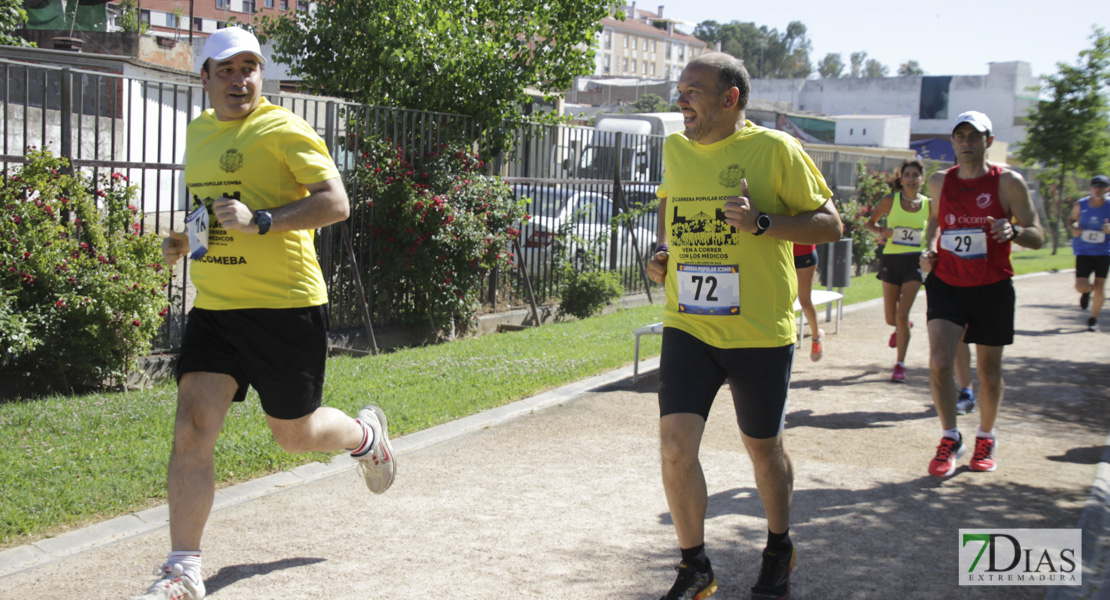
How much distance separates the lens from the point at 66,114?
7.24 m

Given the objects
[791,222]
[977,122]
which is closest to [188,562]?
[791,222]

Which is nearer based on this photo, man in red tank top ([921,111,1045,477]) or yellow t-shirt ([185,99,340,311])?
yellow t-shirt ([185,99,340,311])

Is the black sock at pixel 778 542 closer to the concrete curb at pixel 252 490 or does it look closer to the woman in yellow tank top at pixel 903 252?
the concrete curb at pixel 252 490

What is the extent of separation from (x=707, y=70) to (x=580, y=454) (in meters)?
2.99

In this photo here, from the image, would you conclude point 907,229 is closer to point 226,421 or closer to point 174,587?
point 226,421

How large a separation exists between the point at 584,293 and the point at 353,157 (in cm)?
405

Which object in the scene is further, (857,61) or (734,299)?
(857,61)

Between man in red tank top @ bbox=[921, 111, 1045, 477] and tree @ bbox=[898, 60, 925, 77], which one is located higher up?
tree @ bbox=[898, 60, 925, 77]

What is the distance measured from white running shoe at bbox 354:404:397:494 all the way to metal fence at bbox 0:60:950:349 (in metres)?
3.94

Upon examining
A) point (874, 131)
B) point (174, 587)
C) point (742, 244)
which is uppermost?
point (874, 131)

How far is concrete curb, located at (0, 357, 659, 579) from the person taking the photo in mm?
4047

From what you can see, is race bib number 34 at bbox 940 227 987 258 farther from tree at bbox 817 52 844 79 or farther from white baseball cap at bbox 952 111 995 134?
tree at bbox 817 52 844 79

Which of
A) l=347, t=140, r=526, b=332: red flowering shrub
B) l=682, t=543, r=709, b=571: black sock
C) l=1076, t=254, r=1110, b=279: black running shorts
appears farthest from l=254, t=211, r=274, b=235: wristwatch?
l=1076, t=254, r=1110, b=279: black running shorts

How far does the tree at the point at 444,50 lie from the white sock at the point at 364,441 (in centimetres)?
690
